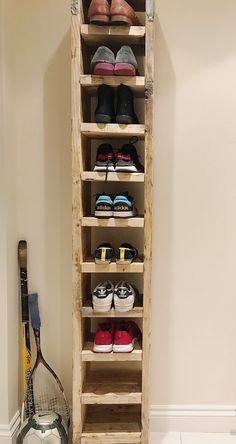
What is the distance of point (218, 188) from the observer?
2.03 metres

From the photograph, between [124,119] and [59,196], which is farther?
[59,196]

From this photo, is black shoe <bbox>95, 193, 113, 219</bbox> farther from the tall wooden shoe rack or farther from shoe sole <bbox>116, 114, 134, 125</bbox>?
shoe sole <bbox>116, 114, 134, 125</bbox>

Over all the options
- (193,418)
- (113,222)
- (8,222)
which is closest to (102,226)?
Result: (113,222)

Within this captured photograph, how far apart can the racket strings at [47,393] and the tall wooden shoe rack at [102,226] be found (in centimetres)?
20

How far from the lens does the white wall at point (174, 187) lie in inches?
77.8

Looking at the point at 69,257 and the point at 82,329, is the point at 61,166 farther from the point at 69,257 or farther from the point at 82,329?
the point at 82,329

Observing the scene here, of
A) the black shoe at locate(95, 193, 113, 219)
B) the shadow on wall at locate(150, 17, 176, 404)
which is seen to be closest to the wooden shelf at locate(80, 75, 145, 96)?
the shadow on wall at locate(150, 17, 176, 404)

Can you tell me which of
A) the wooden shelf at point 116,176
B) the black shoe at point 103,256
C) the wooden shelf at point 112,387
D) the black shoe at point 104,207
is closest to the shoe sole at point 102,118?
the wooden shelf at point 116,176

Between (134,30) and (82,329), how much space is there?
147cm

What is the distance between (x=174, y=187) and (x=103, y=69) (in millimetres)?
731

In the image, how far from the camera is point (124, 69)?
5.50 ft

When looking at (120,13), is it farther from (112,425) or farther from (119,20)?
(112,425)

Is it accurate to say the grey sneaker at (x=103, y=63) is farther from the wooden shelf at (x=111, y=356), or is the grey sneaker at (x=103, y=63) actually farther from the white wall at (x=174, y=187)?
the wooden shelf at (x=111, y=356)

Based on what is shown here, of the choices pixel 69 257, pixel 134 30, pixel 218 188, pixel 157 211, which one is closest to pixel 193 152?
pixel 218 188
